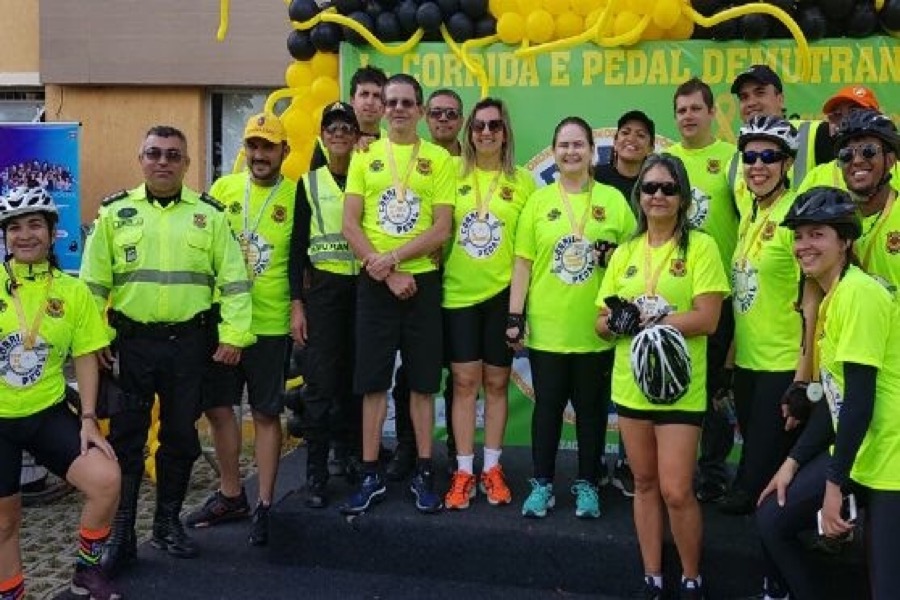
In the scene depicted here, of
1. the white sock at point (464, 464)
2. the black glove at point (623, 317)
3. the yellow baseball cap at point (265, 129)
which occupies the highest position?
the yellow baseball cap at point (265, 129)

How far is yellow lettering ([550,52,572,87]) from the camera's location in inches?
222

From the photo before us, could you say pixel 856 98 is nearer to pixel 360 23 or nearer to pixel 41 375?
pixel 360 23

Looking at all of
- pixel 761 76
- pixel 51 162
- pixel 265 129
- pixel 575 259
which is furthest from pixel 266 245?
pixel 51 162

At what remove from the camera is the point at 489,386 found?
443 centimetres

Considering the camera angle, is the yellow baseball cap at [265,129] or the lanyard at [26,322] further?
the yellow baseball cap at [265,129]

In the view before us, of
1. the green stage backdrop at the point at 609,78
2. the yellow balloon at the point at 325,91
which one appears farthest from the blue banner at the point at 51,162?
the green stage backdrop at the point at 609,78

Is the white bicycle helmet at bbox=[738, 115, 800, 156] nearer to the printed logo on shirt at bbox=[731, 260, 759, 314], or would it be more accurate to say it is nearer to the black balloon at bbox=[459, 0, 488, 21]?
the printed logo on shirt at bbox=[731, 260, 759, 314]

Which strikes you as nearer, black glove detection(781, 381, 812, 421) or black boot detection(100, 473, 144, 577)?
black glove detection(781, 381, 812, 421)

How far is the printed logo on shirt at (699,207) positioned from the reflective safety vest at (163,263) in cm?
213

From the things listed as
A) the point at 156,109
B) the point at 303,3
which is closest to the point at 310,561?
the point at 303,3

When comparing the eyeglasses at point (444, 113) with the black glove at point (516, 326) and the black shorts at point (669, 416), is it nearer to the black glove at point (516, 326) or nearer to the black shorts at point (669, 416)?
the black glove at point (516, 326)

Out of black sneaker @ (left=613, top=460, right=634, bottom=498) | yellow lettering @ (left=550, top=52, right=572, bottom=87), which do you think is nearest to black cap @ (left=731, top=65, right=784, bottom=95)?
yellow lettering @ (left=550, top=52, right=572, bottom=87)

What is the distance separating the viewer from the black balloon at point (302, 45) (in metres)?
5.82

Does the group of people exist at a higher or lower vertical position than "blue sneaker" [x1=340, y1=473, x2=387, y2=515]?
higher
